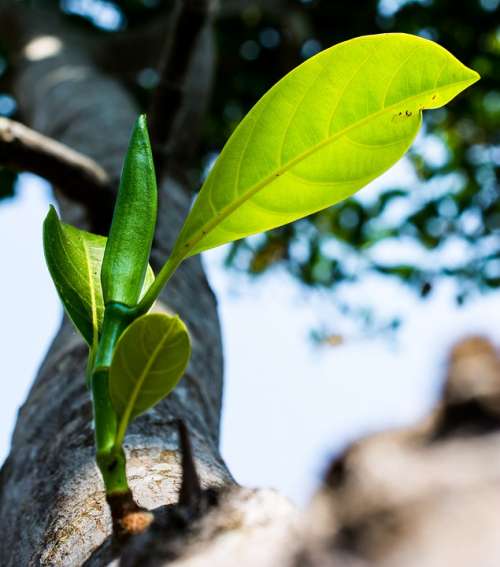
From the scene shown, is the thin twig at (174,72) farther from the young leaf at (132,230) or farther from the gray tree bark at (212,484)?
the young leaf at (132,230)

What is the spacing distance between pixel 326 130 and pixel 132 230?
196 mm

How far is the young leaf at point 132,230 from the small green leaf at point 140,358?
76 millimetres

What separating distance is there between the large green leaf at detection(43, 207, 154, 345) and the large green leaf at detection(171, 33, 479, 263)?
0.09 meters

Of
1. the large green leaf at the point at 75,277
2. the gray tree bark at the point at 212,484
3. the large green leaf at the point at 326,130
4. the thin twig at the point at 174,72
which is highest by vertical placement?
the thin twig at the point at 174,72

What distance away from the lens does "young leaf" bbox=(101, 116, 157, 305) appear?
645mm

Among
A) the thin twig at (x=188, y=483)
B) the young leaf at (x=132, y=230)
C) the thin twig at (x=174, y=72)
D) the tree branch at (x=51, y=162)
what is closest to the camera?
the thin twig at (x=188, y=483)

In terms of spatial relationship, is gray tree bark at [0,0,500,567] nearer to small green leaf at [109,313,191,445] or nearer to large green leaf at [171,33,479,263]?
small green leaf at [109,313,191,445]

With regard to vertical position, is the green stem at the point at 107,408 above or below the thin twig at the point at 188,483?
above

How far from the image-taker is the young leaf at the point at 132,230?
2.12ft

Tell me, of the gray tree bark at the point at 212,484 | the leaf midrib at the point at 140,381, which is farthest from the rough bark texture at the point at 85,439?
the leaf midrib at the point at 140,381

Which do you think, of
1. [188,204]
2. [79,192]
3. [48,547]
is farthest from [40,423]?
[188,204]

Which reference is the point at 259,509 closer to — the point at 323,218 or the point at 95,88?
the point at 95,88

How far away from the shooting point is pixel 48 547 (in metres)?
0.70

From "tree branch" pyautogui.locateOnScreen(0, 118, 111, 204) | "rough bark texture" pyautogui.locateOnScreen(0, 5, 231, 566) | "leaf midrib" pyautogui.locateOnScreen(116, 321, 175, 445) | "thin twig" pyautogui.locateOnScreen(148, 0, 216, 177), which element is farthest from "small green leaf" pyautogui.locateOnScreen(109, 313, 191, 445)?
"thin twig" pyautogui.locateOnScreen(148, 0, 216, 177)
